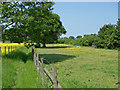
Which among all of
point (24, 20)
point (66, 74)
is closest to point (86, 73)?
point (66, 74)

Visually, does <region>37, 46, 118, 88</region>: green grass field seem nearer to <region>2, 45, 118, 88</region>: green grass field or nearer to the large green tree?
<region>2, 45, 118, 88</region>: green grass field

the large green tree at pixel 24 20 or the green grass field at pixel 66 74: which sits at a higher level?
the large green tree at pixel 24 20

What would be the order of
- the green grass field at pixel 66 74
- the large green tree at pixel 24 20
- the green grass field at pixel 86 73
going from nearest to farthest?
the green grass field at pixel 66 74
the green grass field at pixel 86 73
the large green tree at pixel 24 20

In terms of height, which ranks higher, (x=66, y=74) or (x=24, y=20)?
(x=24, y=20)

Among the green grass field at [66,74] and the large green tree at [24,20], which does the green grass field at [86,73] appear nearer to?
the green grass field at [66,74]

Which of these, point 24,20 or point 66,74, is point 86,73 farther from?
point 24,20

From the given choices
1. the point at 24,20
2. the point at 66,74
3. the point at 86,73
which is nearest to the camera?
the point at 66,74

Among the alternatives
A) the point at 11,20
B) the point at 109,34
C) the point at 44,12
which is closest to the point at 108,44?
the point at 109,34

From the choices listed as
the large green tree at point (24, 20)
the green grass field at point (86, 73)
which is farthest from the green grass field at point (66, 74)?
the large green tree at point (24, 20)

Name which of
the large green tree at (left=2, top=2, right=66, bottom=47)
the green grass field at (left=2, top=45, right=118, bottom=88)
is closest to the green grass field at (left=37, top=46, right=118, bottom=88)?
the green grass field at (left=2, top=45, right=118, bottom=88)

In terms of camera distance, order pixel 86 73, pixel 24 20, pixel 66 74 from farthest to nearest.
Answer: pixel 24 20, pixel 86 73, pixel 66 74

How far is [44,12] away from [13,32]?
4.64 metres

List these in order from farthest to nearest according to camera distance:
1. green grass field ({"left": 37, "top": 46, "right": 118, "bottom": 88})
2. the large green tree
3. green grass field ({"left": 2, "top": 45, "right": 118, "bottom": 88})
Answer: the large green tree
green grass field ({"left": 37, "top": 46, "right": 118, "bottom": 88})
green grass field ({"left": 2, "top": 45, "right": 118, "bottom": 88})

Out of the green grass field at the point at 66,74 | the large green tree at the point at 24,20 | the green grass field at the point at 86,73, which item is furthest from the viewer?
the large green tree at the point at 24,20
